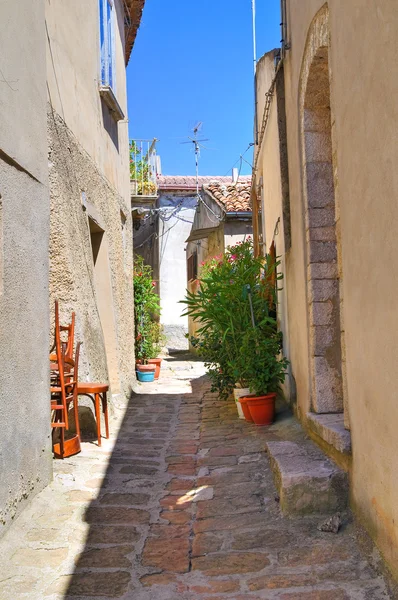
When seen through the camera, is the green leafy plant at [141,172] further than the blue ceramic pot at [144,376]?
Answer: Yes

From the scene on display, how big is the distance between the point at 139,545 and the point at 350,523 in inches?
44.8

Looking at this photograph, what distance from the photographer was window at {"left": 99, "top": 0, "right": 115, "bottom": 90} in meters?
7.63

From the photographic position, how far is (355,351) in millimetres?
3010

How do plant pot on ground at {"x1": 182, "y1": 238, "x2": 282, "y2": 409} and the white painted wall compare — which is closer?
plant pot on ground at {"x1": 182, "y1": 238, "x2": 282, "y2": 409}

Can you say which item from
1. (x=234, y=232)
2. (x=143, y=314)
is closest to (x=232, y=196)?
(x=234, y=232)

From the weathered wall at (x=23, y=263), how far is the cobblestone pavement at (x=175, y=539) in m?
0.30

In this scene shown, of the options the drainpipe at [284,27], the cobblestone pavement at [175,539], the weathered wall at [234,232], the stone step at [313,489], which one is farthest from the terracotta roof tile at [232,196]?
the stone step at [313,489]

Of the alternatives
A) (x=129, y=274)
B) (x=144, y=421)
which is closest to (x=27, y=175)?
(x=144, y=421)

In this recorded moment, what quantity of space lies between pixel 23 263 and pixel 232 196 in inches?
458

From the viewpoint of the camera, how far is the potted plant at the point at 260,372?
5680 mm

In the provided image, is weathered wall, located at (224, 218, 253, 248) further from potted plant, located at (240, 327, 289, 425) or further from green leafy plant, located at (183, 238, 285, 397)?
potted plant, located at (240, 327, 289, 425)

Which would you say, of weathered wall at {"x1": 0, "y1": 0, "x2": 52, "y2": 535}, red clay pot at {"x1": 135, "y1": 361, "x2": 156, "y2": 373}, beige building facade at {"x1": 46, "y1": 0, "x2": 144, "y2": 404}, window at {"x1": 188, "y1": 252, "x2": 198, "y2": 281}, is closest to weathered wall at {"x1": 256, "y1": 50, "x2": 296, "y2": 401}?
beige building facade at {"x1": 46, "y1": 0, "x2": 144, "y2": 404}

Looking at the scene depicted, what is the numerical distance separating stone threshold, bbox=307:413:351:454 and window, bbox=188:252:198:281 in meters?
13.6

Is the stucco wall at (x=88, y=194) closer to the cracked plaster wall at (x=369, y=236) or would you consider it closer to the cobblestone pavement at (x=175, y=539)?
the cobblestone pavement at (x=175, y=539)
